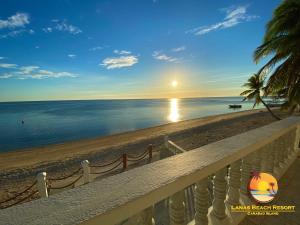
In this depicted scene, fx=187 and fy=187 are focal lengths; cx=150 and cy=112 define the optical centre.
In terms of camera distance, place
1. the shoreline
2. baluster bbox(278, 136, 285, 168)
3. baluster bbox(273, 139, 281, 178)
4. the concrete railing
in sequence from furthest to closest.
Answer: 1. the shoreline
2. baluster bbox(278, 136, 285, 168)
3. baluster bbox(273, 139, 281, 178)
4. the concrete railing

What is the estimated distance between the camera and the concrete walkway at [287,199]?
243cm

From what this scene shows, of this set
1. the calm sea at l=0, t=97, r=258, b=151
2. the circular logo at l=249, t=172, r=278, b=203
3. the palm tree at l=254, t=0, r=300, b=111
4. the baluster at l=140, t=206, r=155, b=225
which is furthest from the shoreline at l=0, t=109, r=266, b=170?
the baluster at l=140, t=206, r=155, b=225

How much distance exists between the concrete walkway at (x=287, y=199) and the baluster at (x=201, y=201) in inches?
37.7

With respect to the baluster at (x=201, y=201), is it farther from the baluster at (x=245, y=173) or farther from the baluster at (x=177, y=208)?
the baluster at (x=245, y=173)

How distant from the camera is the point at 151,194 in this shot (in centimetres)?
115

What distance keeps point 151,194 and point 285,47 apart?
9145mm

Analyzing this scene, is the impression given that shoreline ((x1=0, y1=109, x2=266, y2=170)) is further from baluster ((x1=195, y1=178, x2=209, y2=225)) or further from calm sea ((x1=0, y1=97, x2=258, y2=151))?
baluster ((x1=195, y1=178, x2=209, y2=225))

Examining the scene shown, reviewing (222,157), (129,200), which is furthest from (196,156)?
(129,200)

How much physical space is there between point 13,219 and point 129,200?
0.56m

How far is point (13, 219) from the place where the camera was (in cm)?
89

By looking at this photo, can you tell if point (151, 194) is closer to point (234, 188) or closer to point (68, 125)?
point (234, 188)

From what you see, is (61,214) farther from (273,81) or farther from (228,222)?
(273,81)

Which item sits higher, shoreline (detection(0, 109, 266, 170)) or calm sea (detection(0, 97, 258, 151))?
shoreline (detection(0, 109, 266, 170))

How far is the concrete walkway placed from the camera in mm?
2431
